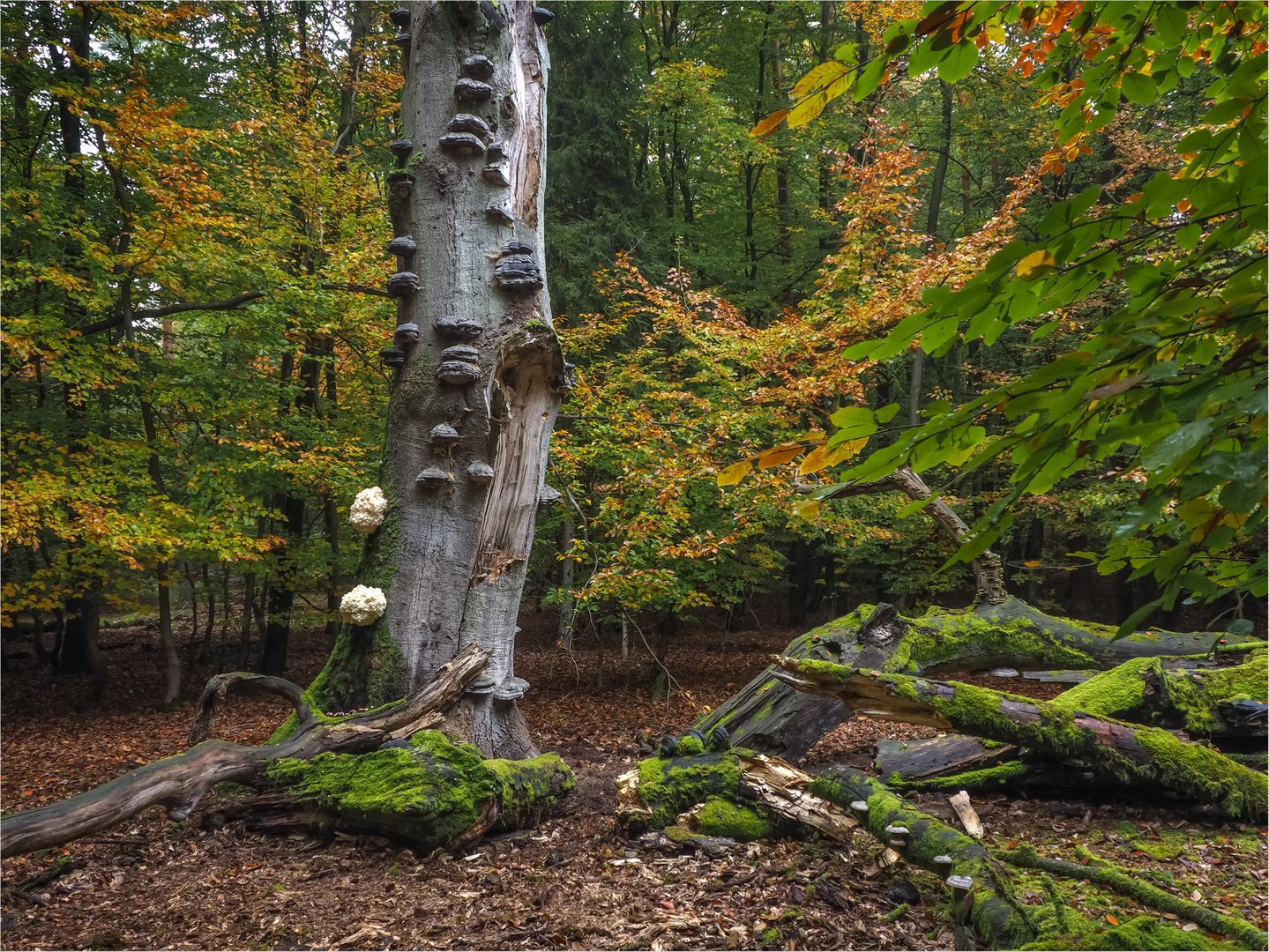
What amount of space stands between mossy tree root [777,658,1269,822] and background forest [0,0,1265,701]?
→ 0.87 meters

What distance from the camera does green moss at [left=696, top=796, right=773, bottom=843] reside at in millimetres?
3881

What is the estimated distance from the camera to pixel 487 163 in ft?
15.6

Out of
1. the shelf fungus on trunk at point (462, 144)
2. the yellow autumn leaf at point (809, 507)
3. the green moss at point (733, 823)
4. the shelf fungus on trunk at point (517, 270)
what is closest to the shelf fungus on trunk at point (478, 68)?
the shelf fungus on trunk at point (462, 144)

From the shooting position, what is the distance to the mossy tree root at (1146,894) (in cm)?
252

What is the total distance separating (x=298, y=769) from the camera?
3854 millimetres

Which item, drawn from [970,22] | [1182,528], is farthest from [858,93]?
[1182,528]

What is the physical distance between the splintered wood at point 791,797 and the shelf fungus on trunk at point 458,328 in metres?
3.27

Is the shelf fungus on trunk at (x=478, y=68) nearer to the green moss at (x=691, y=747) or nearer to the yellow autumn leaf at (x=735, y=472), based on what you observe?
the yellow autumn leaf at (x=735, y=472)

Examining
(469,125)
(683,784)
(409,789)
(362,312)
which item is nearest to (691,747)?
(683,784)

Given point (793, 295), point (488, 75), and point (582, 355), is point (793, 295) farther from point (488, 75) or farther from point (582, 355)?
point (488, 75)

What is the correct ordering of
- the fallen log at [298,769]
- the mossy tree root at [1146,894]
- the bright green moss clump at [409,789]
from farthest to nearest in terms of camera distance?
the bright green moss clump at [409,789], the fallen log at [298,769], the mossy tree root at [1146,894]

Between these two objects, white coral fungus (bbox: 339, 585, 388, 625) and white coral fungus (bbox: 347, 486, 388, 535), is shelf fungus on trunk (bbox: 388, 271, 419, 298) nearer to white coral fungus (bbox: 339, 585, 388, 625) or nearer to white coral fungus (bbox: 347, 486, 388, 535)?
white coral fungus (bbox: 347, 486, 388, 535)

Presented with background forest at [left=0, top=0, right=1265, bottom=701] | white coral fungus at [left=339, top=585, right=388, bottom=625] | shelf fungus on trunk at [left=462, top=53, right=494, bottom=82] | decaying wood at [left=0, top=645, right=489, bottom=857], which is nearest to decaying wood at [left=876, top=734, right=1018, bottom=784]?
background forest at [left=0, top=0, right=1265, bottom=701]

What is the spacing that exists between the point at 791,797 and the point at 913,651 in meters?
2.59
